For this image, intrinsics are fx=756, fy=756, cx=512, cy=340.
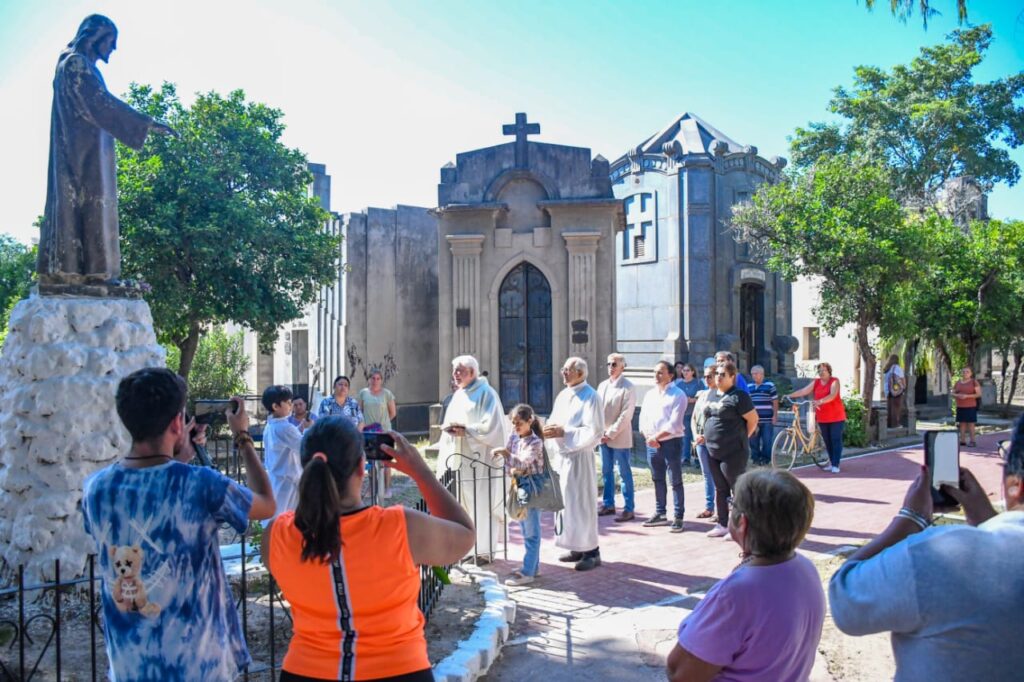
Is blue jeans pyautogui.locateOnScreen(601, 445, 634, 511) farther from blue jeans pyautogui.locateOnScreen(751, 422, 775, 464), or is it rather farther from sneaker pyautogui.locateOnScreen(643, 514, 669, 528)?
blue jeans pyautogui.locateOnScreen(751, 422, 775, 464)

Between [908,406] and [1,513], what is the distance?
1770 centimetres

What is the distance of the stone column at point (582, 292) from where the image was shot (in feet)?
45.8

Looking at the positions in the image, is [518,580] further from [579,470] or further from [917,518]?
[917,518]

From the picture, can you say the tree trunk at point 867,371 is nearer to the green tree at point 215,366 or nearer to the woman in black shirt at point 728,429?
the woman in black shirt at point 728,429

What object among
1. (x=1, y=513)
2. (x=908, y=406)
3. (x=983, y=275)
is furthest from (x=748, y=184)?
(x=1, y=513)

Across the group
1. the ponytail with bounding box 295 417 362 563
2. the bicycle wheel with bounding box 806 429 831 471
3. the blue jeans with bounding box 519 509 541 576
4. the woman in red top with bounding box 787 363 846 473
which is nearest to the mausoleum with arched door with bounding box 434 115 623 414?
the woman in red top with bounding box 787 363 846 473

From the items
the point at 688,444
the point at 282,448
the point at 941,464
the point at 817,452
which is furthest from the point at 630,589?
the point at 817,452

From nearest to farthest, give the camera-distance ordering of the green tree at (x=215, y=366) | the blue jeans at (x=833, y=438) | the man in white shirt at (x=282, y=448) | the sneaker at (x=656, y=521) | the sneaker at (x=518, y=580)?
the man in white shirt at (x=282, y=448)
the sneaker at (x=518, y=580)
the sneaker at (x=656, y=521)
the blue jeans at (x=833, y=438)
the green tree at (x=215, y=366)

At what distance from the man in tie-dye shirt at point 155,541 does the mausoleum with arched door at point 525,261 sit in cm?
1142

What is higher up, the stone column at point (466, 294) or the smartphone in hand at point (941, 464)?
the stone column at point (466, 294)

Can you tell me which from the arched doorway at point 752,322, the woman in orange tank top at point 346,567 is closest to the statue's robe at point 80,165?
the woman in orange tank top at point 346,567

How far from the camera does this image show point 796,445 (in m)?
13.0

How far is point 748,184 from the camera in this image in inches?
866

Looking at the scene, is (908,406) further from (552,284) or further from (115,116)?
(115,116)
